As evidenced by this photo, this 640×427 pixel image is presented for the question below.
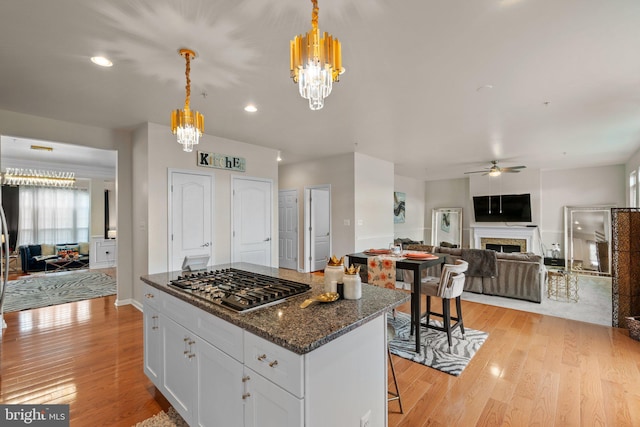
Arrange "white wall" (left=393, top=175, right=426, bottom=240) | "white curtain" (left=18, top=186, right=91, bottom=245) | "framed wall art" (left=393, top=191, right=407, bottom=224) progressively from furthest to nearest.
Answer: "white wall" (left=393, top=175, right=426, bottom=240) < "framed wall art" (left=393, top=191, right=407, bottom=224) < "white curtain" (left=18, top=186, right=91, bottom=245)

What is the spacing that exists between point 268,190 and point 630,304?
5456 millimetres

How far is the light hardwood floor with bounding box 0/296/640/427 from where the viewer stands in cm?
202

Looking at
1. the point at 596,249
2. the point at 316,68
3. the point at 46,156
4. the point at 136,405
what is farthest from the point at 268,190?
the point at 596,249

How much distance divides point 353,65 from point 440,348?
294cm

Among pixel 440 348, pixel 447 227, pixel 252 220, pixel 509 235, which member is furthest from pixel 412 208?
pixel 440 348

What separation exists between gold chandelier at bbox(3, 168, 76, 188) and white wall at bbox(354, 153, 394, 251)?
693cm

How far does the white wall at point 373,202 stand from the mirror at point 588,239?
4.75m

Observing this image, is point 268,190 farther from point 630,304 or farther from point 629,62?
point 630,304

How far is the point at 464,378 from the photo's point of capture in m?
2.45

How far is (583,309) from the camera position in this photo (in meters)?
4.19

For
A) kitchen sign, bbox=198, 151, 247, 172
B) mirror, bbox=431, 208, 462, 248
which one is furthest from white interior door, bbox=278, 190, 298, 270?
mirror, bbox=431, 208, 462, 248

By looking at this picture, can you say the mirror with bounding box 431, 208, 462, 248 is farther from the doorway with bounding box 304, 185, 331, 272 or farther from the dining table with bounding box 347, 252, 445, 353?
the dining table with bounding box 347, 252, 445, 353

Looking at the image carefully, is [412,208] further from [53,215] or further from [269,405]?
[53,215]

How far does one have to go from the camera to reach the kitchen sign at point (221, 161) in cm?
452
